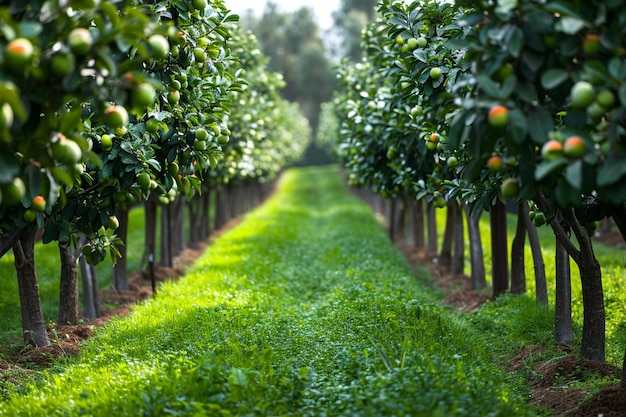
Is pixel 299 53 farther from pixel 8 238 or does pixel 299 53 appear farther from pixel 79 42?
pixel 79 42

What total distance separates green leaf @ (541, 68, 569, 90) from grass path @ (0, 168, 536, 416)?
6.36 feet

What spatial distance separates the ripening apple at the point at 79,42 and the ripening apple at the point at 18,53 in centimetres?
24

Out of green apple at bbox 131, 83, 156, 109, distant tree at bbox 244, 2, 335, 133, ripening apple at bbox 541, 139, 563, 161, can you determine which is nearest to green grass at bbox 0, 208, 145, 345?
green apple at bbox 131, 83, 156, 109

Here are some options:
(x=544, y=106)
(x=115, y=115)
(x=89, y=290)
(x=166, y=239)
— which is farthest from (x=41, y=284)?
(x=544, y=106)

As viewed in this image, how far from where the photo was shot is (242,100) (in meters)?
10.8

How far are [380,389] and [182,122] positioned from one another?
115 inches

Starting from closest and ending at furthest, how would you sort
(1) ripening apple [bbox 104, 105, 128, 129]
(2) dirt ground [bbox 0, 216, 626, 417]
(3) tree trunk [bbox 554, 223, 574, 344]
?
1. (1) ripening apple [bbox 104, 105, 128, 129]
2. (2) dirt ground [bbox 0, 216, 626, 417]
3. (3) tree trunk [bbox 554, 223, 574, 344]

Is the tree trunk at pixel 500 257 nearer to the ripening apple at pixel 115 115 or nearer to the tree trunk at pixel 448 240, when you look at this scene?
the tree trunk at pixel 448 240

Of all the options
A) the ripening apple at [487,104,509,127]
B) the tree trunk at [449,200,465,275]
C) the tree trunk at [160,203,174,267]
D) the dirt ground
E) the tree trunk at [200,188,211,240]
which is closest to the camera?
the ripening apple at [487,104,509,127]

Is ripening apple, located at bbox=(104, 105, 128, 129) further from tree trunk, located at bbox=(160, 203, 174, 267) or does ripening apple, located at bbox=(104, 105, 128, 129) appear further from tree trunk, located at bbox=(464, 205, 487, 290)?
tree trunk, located at bbox=(160, 203, 174, 267)

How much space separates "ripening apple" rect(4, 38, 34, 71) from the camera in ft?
10.1

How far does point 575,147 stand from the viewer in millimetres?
3412

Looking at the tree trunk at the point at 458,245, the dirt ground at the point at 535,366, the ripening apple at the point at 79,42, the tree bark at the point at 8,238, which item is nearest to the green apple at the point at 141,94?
Answer: the ripening apple at the point at 79,42

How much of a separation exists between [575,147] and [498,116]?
0.43 metres
